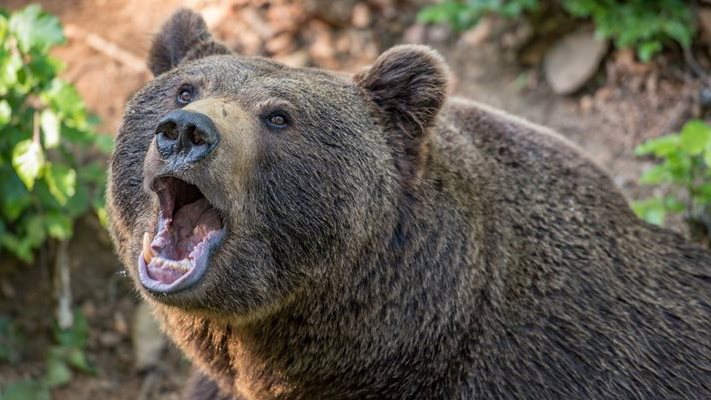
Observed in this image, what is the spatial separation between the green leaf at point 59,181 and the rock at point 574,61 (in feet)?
13.1

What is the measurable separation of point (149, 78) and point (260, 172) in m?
4.31

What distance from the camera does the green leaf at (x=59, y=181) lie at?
6.75m

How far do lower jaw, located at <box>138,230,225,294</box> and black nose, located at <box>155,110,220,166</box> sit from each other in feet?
1.33

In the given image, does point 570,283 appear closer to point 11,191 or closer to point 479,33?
point 11,191

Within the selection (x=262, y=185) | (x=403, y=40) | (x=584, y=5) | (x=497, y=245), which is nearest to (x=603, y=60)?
(x=584, y=5)

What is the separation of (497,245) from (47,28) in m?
3.21

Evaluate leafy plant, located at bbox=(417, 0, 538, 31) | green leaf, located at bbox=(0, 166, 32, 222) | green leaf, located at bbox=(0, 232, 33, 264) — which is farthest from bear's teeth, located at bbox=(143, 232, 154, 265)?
leafy plant, located at bbox=(417, 0, 538, 31)

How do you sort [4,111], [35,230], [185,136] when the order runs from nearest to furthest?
[185,136] → [4,111] → [35,230]

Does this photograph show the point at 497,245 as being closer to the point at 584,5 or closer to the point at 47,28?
the point at 47,28

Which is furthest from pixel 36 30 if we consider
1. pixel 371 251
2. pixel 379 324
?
pixel 379 324

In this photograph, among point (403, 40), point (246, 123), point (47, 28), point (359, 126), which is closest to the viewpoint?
point (246, 123)

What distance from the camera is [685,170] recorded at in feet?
20.4

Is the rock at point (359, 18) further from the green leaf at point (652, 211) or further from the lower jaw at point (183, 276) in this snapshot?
the lower jaw at point (183, 276)

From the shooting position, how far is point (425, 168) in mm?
4594
